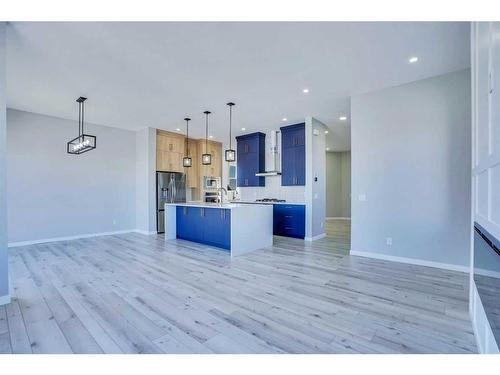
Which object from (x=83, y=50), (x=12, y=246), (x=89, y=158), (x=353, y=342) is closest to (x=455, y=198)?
(x=353, y=342)

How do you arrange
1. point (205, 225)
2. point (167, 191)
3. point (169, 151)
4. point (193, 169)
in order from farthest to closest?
point (193, 169) → point (169, 151) → point (167, 191) → point (205, 225)

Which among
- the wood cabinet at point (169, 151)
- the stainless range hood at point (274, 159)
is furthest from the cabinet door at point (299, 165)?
the wood cabinet at point (169, 151)

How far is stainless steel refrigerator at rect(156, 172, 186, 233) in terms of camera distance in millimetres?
6973

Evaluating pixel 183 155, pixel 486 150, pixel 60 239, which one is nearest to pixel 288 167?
pixel 183 155

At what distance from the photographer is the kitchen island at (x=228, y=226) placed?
452 centimetres

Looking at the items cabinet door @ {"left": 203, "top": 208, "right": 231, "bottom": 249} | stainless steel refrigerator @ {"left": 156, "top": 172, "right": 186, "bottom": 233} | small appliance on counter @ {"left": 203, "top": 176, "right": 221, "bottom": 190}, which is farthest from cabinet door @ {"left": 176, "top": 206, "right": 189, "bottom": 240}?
small appliance on counter @ {"left": 203, "top": 176, "right": 221, "bottom": 190}

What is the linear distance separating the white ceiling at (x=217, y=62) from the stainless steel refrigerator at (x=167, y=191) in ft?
7.95

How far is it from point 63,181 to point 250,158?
480 centimetres

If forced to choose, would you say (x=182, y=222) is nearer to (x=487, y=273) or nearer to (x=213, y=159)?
(x=213, y=159)

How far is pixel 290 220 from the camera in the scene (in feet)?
20.3
